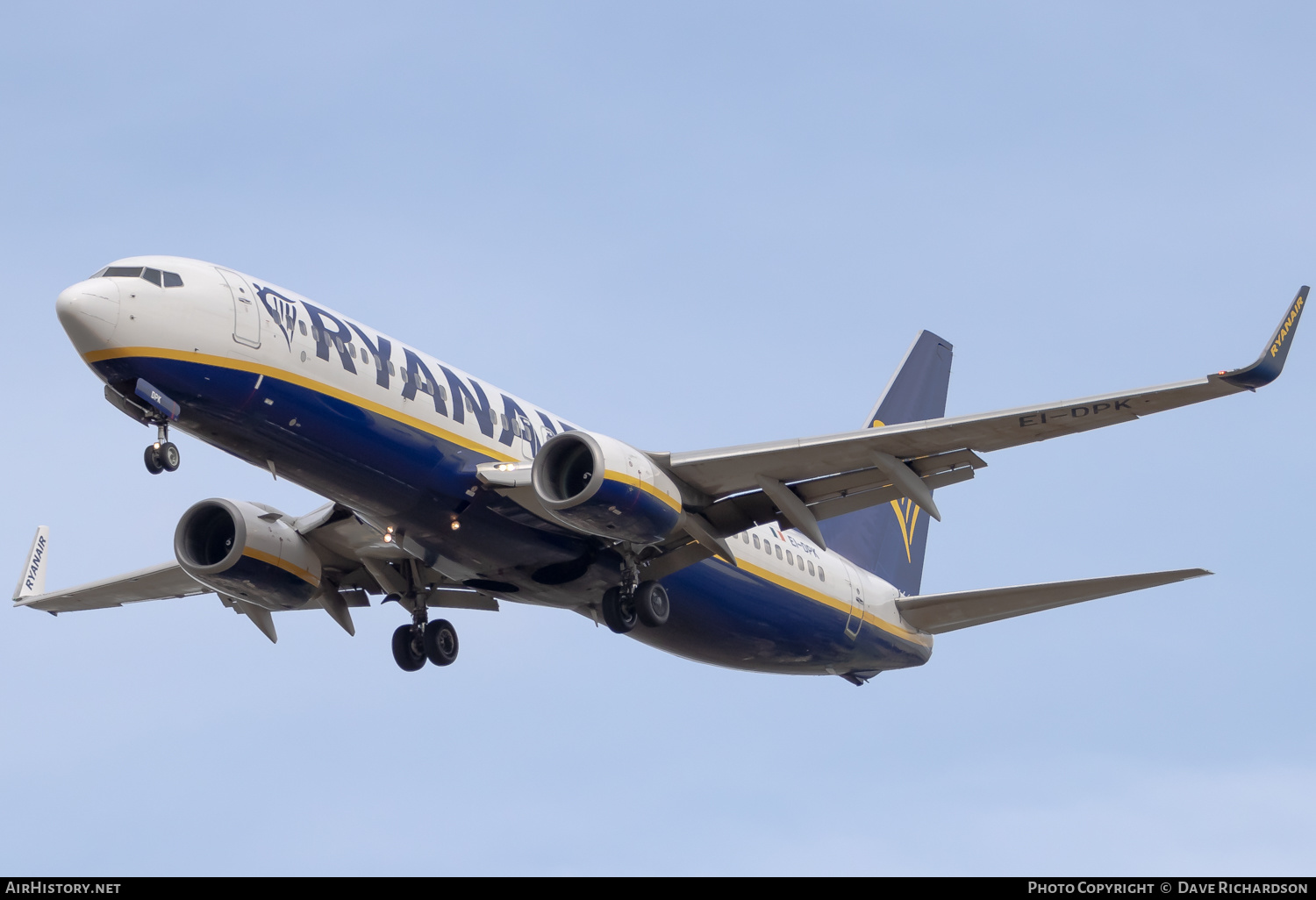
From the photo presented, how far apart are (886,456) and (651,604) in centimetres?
495

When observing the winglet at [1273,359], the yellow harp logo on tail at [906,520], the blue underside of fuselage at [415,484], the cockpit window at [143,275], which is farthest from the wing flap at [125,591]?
the winglet at [1273,359]

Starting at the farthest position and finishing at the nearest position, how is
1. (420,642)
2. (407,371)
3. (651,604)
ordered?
1. (420,642)
2. (651,604)
3. (407,371)

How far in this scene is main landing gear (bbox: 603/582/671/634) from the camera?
2712 cm

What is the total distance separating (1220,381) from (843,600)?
11393 mm

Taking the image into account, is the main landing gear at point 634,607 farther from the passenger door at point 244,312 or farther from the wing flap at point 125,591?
the wing flap at point 125,591

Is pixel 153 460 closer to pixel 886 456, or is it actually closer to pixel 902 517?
pixel 886 456

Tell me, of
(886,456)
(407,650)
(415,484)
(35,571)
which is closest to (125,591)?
(35,571)

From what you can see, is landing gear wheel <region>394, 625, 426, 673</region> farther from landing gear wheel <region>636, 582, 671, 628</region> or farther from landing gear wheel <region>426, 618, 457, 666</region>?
landing gear wheel <region>636, 582, 671, 628</region>

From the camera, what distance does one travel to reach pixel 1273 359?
22047mm

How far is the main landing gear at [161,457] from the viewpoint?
22.1 m

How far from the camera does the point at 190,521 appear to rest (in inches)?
1107

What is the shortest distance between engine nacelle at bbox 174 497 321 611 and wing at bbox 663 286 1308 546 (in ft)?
24.3

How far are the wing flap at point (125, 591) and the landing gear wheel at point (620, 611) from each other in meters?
9.72
